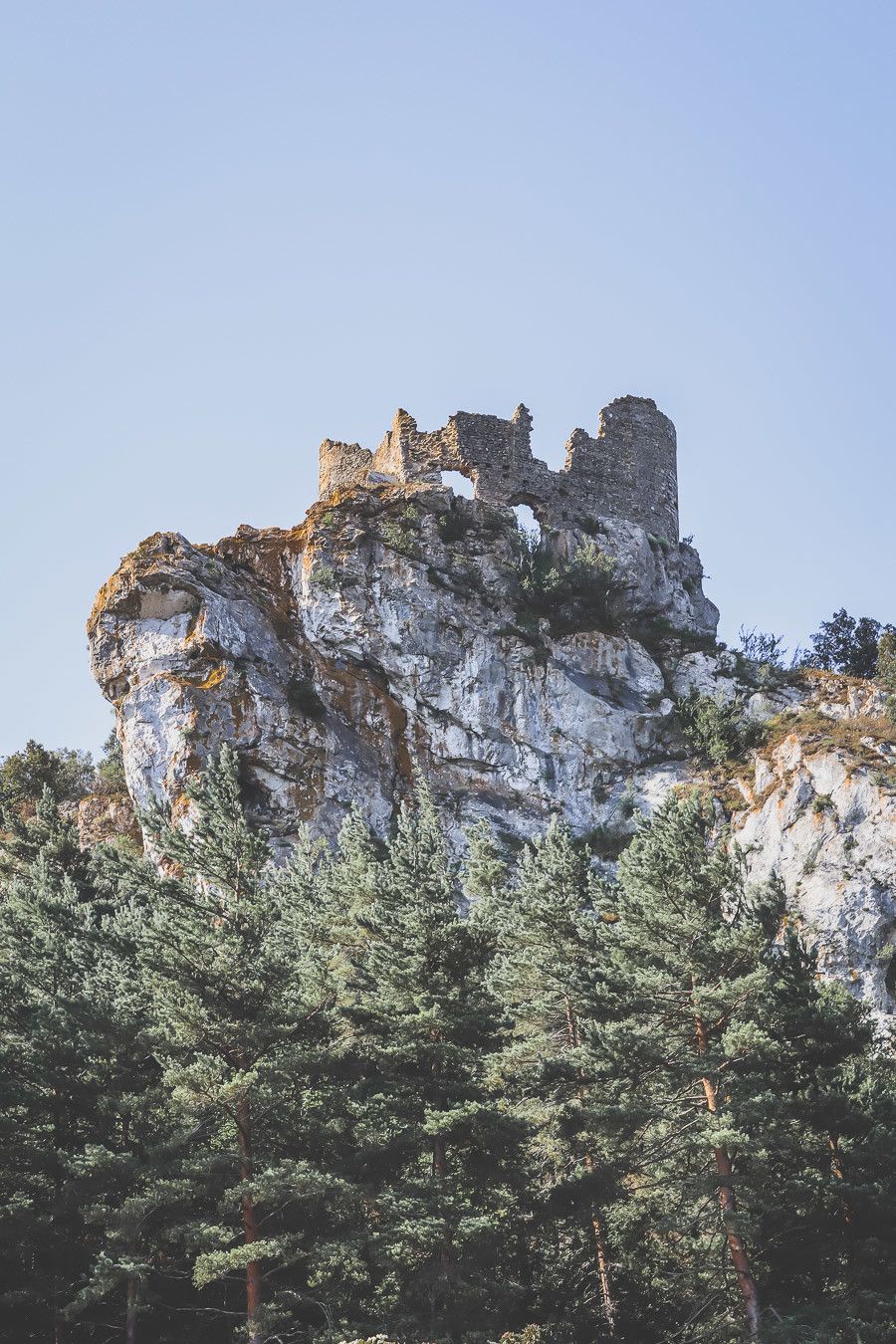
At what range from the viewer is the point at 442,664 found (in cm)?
4119

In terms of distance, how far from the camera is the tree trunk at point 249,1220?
18.9m

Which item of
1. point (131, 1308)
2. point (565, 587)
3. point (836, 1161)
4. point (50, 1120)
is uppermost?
point (565, 587)

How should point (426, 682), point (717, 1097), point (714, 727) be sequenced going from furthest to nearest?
point (426, 682) → point (714, 727) → point (717, 1097)

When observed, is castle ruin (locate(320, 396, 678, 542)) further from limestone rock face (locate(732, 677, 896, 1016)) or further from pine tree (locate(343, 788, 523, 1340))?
pine tree (locate(343, 788, 523, 1340))

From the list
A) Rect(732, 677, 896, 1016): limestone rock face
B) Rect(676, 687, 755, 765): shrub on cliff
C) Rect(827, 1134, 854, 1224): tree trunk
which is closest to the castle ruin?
Rect(676, 687, 755, 765): shrub on cliff

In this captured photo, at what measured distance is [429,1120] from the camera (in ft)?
66.4

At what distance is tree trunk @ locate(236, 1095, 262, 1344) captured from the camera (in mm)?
18891

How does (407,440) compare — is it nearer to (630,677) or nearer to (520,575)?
(520,575)

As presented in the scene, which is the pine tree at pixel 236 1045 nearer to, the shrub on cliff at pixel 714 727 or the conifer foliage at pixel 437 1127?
the conifer foliage at pixel 437 1127

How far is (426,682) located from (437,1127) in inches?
863

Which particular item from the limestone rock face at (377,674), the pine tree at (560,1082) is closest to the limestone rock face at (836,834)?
the limestone rock face at (377,674)

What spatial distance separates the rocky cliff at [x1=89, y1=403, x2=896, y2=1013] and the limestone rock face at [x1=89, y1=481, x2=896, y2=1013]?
64 millimetres

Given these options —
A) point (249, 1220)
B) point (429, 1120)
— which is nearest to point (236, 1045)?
point (249, 1220)

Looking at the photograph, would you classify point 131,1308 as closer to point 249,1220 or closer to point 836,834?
point 249,1220
